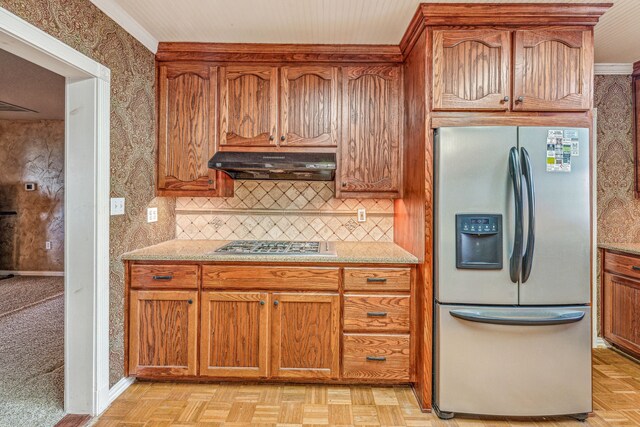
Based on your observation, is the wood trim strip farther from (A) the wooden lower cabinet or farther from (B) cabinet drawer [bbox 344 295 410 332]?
(B) cabinet drawer [bbox 344 295 410 332]

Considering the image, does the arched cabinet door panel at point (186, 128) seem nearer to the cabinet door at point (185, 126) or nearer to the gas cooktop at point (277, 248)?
the cabinet door at point (185, 126)

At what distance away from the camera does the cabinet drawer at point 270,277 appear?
227 cm

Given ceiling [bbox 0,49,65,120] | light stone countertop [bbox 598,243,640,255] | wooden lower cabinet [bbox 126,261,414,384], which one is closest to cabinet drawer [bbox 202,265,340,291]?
wooden lower cabinet [bbox 126,261,414,384]

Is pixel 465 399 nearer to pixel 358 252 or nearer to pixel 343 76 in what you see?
pixel 358 252

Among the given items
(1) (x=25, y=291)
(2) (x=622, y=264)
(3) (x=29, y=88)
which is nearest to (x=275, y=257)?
(2) (x=622, y=264)

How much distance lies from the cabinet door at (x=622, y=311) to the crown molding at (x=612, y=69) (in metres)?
1.66

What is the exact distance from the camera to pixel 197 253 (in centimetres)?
235

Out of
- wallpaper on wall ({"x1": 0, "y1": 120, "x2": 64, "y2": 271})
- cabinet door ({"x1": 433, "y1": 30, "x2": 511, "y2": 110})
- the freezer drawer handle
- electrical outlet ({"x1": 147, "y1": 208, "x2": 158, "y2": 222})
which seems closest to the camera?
the freezer drawer handle

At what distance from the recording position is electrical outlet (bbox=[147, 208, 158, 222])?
2572 millimetres

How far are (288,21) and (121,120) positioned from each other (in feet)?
4.02

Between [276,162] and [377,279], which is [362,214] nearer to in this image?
[377,279]

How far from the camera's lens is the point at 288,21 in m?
2.27

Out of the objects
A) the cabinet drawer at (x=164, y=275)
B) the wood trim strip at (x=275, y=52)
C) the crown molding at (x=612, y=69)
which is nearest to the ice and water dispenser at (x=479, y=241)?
the wood trim strip at (x=275, y=52)

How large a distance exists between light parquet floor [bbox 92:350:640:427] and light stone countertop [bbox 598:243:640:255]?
35.0 inches
